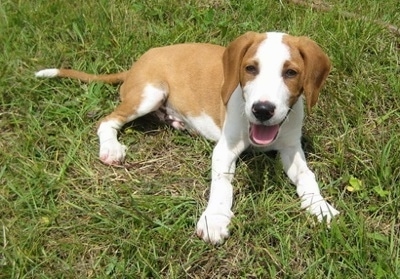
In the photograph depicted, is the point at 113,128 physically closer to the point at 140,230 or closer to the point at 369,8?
the point at 140,230

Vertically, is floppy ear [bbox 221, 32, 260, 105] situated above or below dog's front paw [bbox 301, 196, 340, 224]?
above

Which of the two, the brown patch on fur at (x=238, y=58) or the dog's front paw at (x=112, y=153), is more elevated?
the brown patch on fur at (x=238, y=58)

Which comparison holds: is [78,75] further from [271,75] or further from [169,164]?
[271,75]

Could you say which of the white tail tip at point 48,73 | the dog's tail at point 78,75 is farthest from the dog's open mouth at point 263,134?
the white tail tip at point 48,73

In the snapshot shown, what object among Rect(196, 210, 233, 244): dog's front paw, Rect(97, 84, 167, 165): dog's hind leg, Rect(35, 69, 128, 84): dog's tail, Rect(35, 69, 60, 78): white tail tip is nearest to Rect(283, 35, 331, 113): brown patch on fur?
Rect(196, 210, 233, 244): dog's front paw

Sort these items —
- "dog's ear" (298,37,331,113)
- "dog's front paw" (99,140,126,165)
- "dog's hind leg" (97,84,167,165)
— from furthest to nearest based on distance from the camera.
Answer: "dog's hind leg" (97,84,167,165) → "dog's front paw" (99,140,126,165) → "dog's ear" (298,37,331,113)

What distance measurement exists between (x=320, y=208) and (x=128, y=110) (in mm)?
1748

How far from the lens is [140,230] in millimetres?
3816

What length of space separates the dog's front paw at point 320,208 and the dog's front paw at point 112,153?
1411 millimetres

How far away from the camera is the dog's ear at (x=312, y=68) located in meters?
3.82

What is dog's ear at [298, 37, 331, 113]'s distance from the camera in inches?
151

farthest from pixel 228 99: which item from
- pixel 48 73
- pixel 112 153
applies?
pixel 48 73

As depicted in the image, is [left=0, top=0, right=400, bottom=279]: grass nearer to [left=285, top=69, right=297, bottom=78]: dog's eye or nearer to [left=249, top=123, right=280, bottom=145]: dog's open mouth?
[left=249, top=123, right=280, bottom=145]: dog's open mouth

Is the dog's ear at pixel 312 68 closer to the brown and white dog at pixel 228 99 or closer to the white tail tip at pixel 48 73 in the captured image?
the brown and white dog at pixel 228 99
